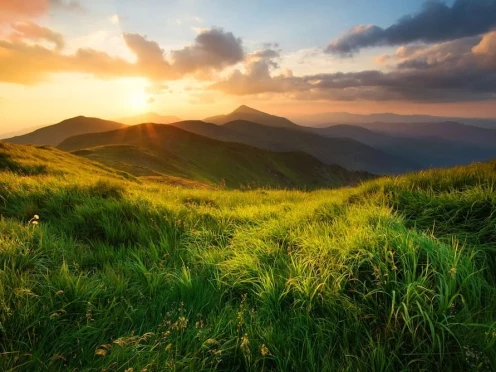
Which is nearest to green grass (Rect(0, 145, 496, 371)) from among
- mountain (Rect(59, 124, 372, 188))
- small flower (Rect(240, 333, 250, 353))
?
small flower (Rect(240, 333, 250, 353))

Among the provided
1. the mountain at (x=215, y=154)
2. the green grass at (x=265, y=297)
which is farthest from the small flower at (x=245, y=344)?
the mountain at (x=215, y=154)

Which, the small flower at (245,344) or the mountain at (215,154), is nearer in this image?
the small flower at (245,344)

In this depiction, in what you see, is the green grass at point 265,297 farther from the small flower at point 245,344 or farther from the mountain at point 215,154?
the mountain at point 215,154

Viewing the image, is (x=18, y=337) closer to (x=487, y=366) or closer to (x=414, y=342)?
(x=414, y=342)

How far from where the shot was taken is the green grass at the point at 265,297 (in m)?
2.77

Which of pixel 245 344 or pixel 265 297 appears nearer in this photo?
pixel 245 344

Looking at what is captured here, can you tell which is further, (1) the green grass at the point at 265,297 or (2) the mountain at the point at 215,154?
(2) the mountain at the point at 215,154

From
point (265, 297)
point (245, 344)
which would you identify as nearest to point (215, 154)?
point (265, 297)

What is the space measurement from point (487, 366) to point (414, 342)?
0.53 metres

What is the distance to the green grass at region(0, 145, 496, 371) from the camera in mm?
2766

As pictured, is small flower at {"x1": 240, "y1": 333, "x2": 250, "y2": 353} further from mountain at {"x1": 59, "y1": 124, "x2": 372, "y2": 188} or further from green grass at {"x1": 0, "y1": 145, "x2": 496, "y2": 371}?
mountain at {"x1": 59, "y1": 124, "x2": 372, "y2": 188}

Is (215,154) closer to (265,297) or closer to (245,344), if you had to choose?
(265,297)

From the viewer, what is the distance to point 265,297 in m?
3.64

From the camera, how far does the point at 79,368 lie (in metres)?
2.65
